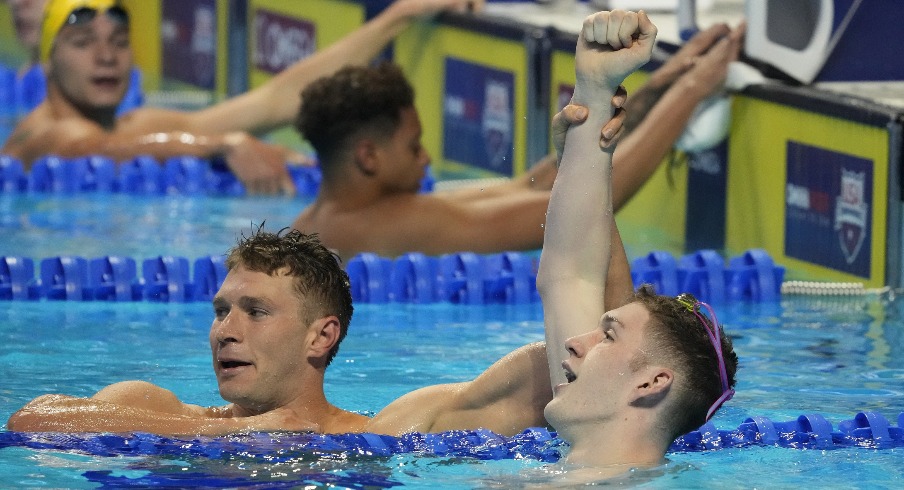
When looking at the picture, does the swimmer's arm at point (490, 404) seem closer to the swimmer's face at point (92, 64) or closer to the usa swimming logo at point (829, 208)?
the usa swimming logo at point (829, 208)

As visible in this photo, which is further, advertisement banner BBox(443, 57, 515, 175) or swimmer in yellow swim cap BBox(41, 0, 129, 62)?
swimmer in yellow swim cap BBox(41, 0, 129, 62)

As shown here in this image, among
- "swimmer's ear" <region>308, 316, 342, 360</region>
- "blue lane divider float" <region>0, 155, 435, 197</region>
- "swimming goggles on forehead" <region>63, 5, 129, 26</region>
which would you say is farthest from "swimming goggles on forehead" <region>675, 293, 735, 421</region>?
"swimming goggles on forehead" <region>63, 5, 129, 26</region>

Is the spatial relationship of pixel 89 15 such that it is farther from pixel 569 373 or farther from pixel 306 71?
pixel 569 373

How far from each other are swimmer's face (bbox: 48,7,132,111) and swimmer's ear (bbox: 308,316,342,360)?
4603mm

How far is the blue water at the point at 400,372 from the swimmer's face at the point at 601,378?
14 centimetres

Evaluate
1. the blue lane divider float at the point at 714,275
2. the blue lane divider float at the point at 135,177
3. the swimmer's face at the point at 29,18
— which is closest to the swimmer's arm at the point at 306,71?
the blue lane divider float at the point at 135,177

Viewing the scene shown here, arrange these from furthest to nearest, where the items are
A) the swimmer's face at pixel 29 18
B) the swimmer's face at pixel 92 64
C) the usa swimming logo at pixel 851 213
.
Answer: the swimmer's face at pixel 29 18, the swimmer's face at pixel 92 64, the usa swimming logo at pixel 851 213

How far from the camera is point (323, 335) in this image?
3.66m

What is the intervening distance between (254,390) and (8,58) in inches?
384

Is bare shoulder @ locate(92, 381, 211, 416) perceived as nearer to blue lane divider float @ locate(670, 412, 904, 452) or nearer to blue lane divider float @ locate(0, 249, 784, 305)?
blue lane divider float @ locate(670, 412, 904, 452)

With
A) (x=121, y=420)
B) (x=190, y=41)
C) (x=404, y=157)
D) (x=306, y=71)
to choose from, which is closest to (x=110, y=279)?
(x=404, y=157)

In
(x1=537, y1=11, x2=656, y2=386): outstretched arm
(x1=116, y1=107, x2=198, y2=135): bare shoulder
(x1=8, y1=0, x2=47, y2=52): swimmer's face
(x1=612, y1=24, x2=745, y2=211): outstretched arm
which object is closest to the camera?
(x1=537, y1=11, x2=656, y2=386): outstretched arm

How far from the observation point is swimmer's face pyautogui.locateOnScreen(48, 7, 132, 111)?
7977 mm

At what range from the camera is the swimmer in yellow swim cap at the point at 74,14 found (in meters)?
8.13
